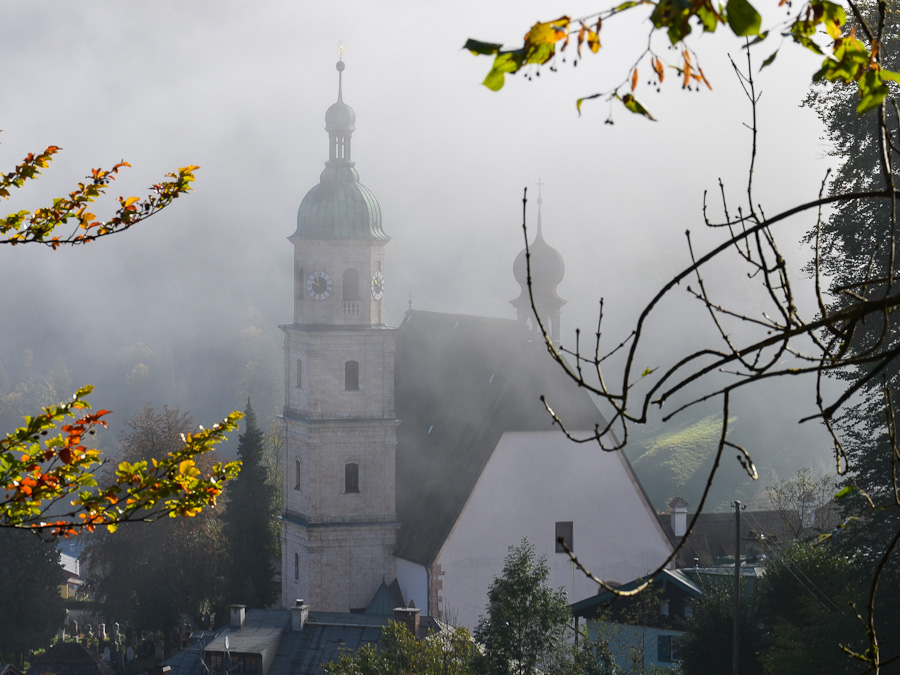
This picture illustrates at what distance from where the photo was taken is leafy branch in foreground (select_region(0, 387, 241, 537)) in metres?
7.36

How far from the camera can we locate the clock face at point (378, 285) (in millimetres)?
42281

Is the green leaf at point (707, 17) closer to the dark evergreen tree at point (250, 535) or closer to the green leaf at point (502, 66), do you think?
the green leaf at point (502, 66)

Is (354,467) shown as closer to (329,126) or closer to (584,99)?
(329,126)

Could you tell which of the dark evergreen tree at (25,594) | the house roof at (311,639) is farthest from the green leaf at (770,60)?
the dark evergreen tree at (25,594)

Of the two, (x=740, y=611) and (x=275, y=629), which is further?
(x=275, y=629)

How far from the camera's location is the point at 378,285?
42.4 metres

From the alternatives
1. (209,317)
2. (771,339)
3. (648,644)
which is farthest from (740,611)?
(209,317)

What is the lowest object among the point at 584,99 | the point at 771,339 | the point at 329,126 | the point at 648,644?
the point at 648,644

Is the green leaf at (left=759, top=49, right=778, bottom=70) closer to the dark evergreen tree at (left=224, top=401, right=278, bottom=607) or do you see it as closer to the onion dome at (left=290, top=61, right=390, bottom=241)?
the onion dome at (left=290, top=61, right=390, bottom=241)

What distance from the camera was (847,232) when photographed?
22016 mm

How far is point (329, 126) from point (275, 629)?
15.5 m

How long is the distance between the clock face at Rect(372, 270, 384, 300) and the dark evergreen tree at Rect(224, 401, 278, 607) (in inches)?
369

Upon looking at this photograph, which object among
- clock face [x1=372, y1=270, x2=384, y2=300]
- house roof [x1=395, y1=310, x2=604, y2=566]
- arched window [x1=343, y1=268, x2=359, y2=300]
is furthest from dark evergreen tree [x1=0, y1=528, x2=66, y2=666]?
clock face [x1=372, y1=270, x2=384, y2=300]

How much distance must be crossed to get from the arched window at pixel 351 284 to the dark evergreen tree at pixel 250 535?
357 inches
